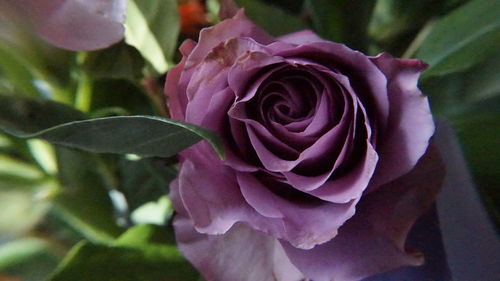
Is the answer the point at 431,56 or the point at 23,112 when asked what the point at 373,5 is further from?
the point at 23,112

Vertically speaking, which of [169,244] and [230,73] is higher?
[230,73]

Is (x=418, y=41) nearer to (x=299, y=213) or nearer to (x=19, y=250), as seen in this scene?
(x=299, y=213)

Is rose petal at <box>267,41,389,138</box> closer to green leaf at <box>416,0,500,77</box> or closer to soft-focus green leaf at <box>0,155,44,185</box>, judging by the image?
green leaf at <box>416,0,500,77</box>

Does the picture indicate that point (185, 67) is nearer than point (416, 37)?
Yes

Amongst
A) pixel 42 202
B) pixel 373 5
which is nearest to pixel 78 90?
pixel 42 202

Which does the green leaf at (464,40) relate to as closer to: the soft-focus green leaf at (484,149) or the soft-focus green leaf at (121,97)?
the soft-focus green leaf at (484,149)

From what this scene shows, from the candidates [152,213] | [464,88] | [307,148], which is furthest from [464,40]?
[152,213]

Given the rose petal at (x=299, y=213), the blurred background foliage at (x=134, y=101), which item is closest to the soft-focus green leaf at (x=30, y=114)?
the blurred background foliage at (x=134, y=101)
